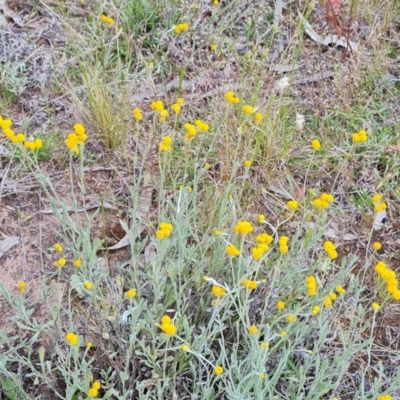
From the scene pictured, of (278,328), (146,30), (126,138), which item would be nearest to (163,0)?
(146,30)

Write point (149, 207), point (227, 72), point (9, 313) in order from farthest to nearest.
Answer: point (227, 72), point (149, 207), point (9, 313)

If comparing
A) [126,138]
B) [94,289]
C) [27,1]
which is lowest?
[126,138]

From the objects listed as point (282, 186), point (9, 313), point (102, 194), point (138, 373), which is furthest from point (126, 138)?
point (138, 373)

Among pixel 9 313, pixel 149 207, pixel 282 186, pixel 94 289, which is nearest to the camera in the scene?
pixel 94 289

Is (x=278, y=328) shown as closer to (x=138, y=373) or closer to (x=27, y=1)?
(x=138, y=373)

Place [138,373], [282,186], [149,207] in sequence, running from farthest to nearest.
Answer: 1. [282,186]
2. [149,207]
3. [138,373]

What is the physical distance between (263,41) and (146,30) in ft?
1.75

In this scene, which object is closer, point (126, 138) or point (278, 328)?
point (278, 328)

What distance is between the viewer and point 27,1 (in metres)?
2.76

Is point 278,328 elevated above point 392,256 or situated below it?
above

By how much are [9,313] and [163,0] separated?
1.59 meters

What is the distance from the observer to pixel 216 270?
1.65 metres

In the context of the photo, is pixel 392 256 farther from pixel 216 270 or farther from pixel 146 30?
pixel 146 30

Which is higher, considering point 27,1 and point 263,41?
point 27,1
